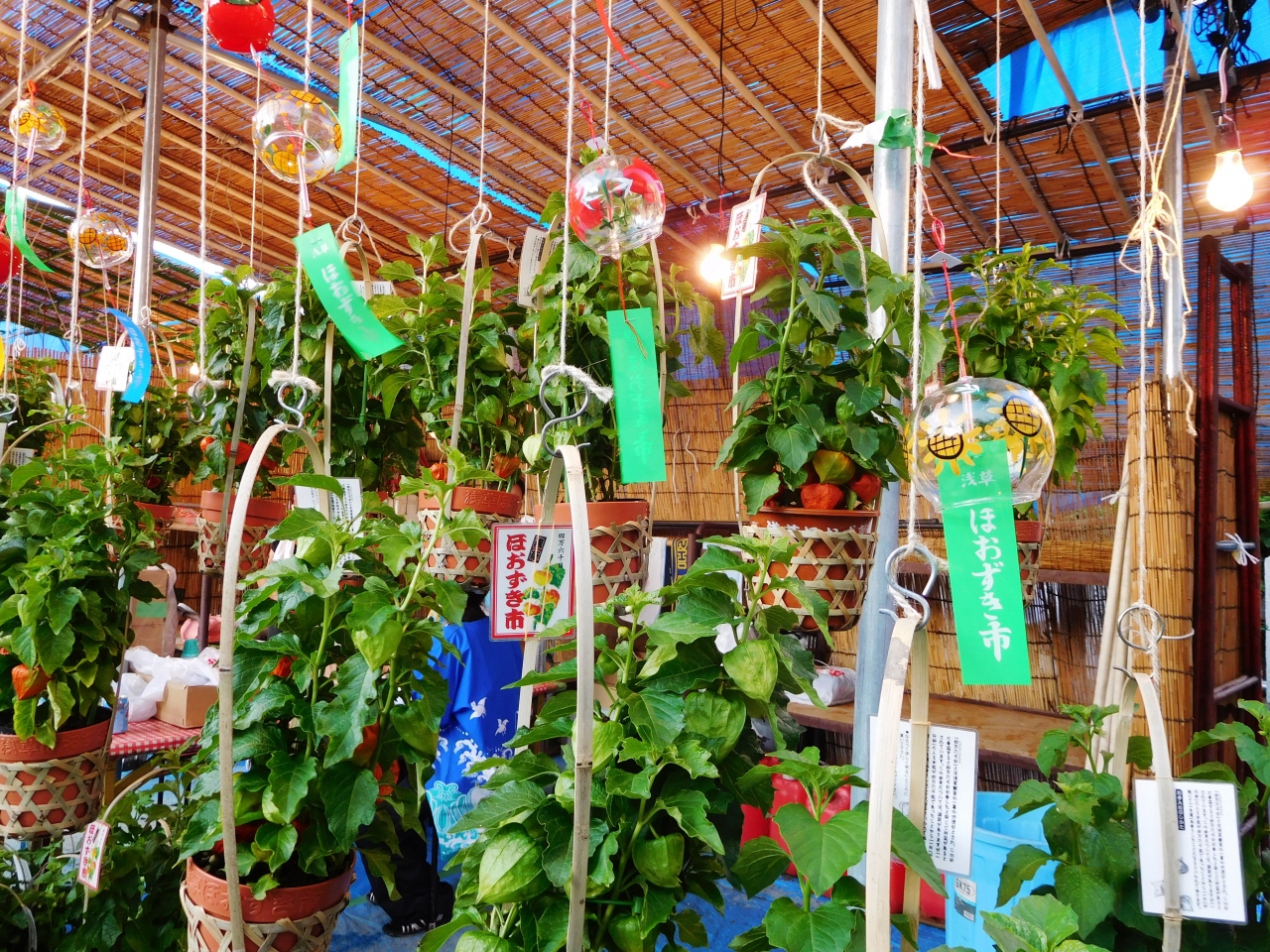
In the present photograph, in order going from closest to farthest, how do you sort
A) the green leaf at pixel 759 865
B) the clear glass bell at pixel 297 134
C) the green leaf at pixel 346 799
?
the green leaf at pixel 759 865 < the green leaf at pixel 346 799 < the clear glass bell at pixel 297 134

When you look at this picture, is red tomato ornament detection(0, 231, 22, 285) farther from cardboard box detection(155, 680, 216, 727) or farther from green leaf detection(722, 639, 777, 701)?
green leaf detection(722, 639, 777, 701)

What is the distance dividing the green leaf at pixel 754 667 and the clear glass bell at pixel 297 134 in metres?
1.27

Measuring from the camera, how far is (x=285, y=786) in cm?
101

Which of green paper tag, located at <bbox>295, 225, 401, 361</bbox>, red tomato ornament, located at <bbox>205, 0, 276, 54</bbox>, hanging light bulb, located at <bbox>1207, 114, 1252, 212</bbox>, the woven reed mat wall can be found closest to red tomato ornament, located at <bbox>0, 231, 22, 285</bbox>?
red tomato ornament, located at <bbox>205, 0, 276, 54</bbox>

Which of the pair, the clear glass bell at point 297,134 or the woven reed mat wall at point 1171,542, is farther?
the woven reed mat wall at point 1171,542

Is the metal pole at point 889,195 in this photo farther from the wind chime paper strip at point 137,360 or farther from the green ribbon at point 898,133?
the wind chime paper strip at point 137,360

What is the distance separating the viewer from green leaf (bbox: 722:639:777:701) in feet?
2.80

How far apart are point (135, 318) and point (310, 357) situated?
2.57 ft

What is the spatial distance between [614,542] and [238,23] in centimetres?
149

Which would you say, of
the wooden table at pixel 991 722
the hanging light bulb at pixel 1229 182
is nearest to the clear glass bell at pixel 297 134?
the wooden table at pixel 991 722

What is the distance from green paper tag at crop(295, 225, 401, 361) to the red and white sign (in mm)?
373

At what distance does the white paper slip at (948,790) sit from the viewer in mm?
876

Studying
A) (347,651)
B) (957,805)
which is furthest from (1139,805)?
(347,651)

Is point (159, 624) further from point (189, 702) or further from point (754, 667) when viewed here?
point (754, 667)
